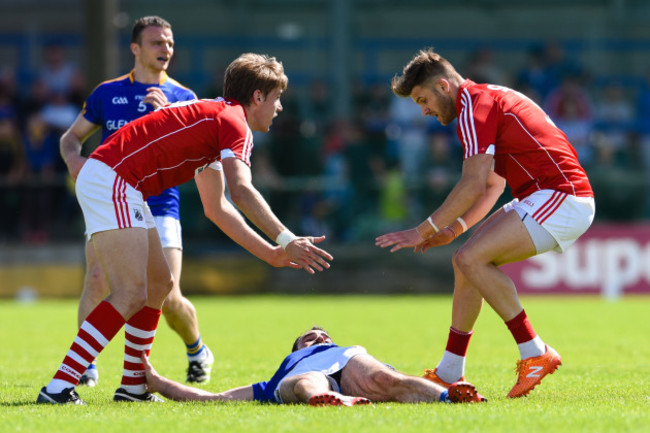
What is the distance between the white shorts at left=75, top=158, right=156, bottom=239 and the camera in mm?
6426

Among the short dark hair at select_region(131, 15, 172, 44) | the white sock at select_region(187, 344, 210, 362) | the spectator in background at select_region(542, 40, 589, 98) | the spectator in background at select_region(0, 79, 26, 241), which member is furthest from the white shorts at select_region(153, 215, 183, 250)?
the spectator in background at select_region(542, 40, 589, 98)

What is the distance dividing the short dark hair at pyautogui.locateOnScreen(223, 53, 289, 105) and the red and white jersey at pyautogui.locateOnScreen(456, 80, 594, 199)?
1.28 meters

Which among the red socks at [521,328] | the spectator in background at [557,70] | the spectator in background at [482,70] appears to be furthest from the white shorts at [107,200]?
the spectator in background at [557,70]

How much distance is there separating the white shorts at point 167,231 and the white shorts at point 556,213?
2821mm

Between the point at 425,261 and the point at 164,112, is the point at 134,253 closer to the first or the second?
the point at 164,112

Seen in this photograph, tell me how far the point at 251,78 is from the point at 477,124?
152cm

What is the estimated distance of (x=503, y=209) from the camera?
7.24m

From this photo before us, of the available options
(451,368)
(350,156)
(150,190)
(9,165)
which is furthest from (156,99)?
(9,165)

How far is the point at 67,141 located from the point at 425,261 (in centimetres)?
1169

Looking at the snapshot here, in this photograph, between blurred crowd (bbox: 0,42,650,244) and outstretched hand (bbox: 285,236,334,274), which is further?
blurred crowd (bbox: 0,42,650,244)

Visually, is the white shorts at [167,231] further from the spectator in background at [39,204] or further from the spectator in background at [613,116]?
the spectator in background at [613,116]

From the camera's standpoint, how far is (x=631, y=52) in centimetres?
2439

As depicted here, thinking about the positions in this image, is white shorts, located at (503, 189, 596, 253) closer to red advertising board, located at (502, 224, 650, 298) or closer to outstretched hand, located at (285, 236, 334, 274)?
outstretched hand, located at (285, 236, 334, 274)

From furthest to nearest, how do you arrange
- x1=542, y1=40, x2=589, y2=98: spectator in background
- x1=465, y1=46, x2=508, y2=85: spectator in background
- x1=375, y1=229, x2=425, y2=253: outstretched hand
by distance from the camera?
x1=542, y1=40, x2=589, y2=98: spectator in background, x1=465, y1=46, x2=508, y2=85: spectator in background, x1=375, y1=229, x2=425, y2=253: outstretched hand
